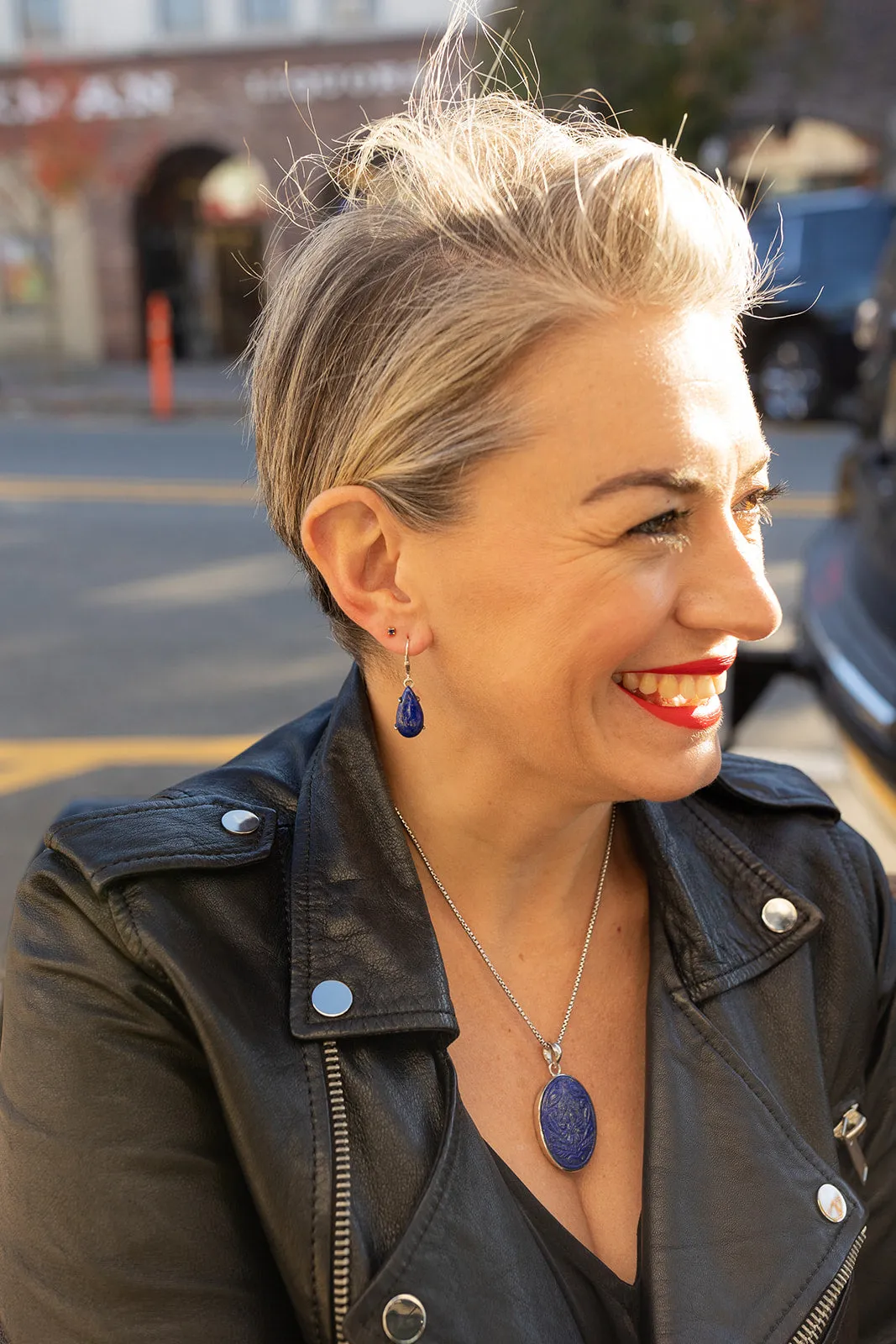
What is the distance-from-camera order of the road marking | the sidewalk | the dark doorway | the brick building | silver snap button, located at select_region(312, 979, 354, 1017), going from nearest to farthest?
silver snap button, located at select_region(312, 979, 354, 1017), the road marking, the sidewalk, the brick building, the dark doorway

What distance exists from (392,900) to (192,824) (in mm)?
231

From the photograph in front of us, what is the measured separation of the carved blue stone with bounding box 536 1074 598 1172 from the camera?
169 cm

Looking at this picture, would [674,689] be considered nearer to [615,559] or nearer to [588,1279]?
[615,559]

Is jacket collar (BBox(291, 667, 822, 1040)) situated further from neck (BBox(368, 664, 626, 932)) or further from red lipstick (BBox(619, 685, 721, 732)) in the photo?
red lipstick (BBox(619, 685, 721, 732))

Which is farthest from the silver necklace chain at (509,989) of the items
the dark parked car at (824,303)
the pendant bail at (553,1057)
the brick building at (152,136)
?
the brick building at (152,136)

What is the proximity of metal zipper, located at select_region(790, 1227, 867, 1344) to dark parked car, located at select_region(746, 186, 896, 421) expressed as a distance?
1200 centimetres

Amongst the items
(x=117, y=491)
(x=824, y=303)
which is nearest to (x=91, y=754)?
(x=117, y=491)

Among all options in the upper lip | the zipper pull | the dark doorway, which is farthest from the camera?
the dark doorway

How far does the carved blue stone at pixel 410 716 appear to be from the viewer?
5.84 ft

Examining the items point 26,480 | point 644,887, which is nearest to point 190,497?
point 26,480

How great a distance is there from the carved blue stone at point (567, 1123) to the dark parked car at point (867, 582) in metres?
2.12

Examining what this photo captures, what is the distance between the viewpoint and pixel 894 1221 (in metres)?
1.83

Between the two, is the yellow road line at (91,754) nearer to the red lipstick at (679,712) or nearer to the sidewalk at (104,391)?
the red lipstick at (679,712)

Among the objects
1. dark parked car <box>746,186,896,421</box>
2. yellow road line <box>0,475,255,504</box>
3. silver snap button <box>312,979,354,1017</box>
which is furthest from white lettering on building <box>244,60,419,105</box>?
silver snap button <box>312,979,354,1017</box>
